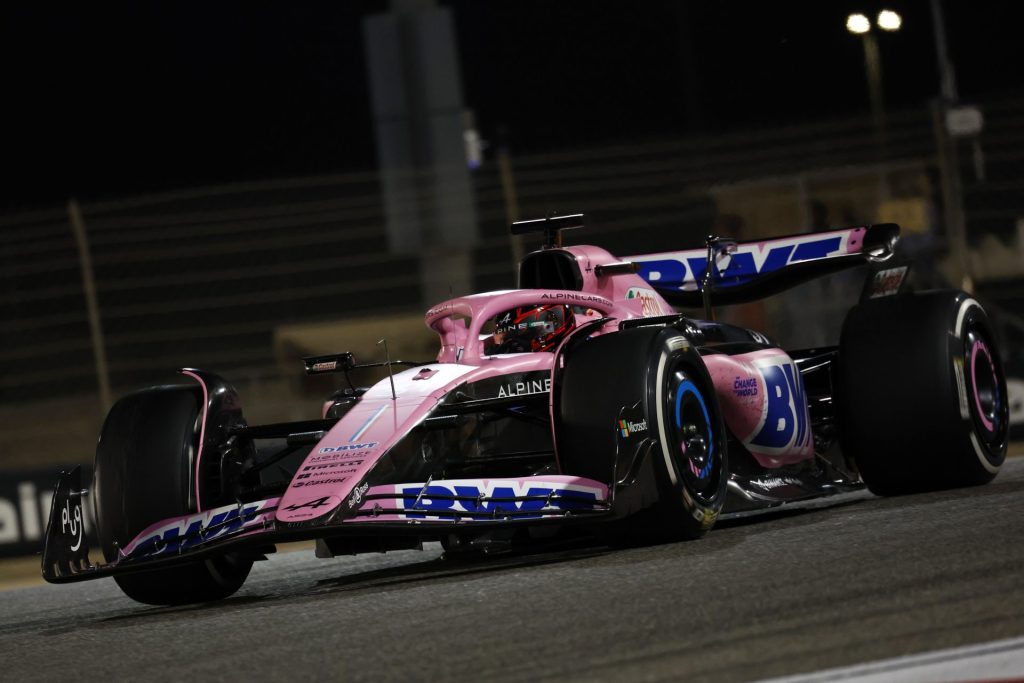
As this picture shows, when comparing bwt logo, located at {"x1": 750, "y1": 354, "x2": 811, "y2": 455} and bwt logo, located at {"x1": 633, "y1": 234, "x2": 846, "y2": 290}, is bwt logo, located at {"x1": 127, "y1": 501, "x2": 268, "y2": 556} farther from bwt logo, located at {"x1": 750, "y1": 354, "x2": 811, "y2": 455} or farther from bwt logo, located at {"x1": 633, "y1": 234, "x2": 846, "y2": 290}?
bwt logo, located at {"x1": 633, "y1": 234, "x2": 846, "y2": 290}

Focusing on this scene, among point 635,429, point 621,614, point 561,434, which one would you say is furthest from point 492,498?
point 621,614

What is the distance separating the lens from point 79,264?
11516mm

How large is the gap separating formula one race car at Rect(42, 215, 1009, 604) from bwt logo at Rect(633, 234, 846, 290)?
0.7 inches

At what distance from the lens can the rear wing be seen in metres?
7.49

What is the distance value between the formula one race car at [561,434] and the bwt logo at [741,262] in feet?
0.06

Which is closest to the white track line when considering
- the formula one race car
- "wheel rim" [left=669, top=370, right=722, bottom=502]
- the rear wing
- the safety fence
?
the formula one race car

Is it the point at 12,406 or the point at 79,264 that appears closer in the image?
the point at 79,264

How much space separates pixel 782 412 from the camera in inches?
263

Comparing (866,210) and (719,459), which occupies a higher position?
(866,210)

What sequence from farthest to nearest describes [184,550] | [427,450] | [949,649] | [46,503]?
[46,503]
[427,450]
[184,550]
[949,649]

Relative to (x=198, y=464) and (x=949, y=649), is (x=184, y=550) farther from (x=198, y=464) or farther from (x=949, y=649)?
(x=949, y=649)

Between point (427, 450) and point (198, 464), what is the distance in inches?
32.6

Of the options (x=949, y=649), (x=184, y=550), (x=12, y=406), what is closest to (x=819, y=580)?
(x=949, y=649)

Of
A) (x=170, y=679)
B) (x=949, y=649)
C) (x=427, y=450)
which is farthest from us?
(x=427, y=450)
